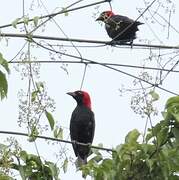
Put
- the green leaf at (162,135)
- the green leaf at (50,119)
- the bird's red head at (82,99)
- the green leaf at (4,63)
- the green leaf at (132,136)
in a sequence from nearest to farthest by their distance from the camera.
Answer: the green leaf at (4,63) < the green leaf at (50,119) < the green leaf at (162,135) < the green leaf at (132,136) < the bird's red head at (82,99)

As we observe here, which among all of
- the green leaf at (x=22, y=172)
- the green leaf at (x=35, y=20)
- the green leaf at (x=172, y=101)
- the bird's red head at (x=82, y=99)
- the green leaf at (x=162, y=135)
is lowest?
the green leaf at (x=22, y=172)

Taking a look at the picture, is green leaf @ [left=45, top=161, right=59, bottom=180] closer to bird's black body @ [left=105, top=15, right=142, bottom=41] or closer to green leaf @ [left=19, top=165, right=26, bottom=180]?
green leaf @ [left=19, top=165, right=26, bottom=180]

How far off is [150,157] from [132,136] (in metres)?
0.17

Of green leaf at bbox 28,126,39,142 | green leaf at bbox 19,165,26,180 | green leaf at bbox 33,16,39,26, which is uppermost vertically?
green leaf at bbox 33,16,39,26

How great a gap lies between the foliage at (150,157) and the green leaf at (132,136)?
2 centimetres

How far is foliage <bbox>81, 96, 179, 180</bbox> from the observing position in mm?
2822

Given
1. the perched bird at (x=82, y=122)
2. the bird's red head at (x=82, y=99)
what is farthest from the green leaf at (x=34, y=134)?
the bird's red head at (x=82, y=99)

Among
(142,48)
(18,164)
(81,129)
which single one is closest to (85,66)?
(142,48)

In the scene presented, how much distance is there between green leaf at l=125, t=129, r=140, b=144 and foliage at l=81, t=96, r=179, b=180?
2cm

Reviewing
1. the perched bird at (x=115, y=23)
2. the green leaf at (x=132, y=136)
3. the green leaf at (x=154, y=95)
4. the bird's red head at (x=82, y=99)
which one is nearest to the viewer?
the green leaf at (x=154, y=95)

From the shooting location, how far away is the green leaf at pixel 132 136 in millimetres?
2992

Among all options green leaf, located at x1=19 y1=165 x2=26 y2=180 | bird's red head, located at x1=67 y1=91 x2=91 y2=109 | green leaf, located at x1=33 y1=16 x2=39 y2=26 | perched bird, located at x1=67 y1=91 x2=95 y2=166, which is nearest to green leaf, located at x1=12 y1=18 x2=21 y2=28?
green leaf, located at x1=33 y1=16 x2=39 y2=26

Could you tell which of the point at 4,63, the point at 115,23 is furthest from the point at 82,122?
the point at 4,63

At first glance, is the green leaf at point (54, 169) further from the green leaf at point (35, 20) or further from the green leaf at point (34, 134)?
the green leaf at point (35, 20)
